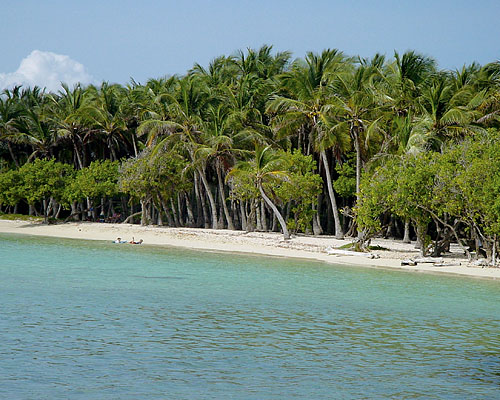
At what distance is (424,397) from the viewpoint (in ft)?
32.4

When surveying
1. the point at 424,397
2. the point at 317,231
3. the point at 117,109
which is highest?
the point at 117,109

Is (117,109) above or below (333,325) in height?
above

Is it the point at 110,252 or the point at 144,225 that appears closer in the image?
the point at 110,252

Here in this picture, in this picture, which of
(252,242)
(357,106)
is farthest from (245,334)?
(357,106)

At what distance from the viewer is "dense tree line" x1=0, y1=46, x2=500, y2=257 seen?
26516mm

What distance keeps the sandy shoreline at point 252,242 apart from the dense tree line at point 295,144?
122cm

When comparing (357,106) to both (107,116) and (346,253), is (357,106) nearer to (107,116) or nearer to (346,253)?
(346,253)

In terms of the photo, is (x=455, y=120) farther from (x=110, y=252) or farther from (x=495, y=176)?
(x=110, y=252)

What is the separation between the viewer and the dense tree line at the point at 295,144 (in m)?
26.5

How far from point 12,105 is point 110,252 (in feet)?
89.0

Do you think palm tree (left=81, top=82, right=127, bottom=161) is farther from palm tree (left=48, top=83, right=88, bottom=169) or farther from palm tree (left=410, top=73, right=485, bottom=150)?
palm tree (left=410, top=73, right=485, bottom=150)

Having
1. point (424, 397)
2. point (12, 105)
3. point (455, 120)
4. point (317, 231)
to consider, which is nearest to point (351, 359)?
point (424, 397)

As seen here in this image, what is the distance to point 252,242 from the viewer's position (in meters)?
35.0

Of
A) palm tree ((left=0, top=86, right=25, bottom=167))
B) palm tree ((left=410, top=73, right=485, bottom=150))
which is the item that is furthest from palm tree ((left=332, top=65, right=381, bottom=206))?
palm tree ((left=0, top=86, right=25, bottom=167))
